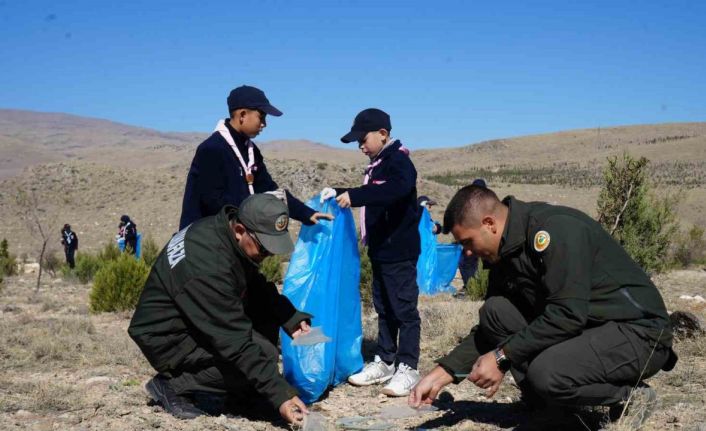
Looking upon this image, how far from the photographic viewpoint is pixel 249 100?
13.3ft

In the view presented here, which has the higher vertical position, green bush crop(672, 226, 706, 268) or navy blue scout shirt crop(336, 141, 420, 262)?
navy blue scout shirt crop(336, 141, 420, 262)

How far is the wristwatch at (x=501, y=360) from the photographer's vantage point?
2.94 m

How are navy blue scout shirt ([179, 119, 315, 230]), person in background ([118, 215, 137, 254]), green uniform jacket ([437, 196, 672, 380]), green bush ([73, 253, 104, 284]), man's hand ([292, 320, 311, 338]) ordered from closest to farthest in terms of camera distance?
green uniform jacket ([437, 196, 672, 380]) < man's hand ([292, 320, 311, 338]) < navy blue scout shirt ([179, 119, 315, 230]) < green bush ([73, 253, 104, 284]) < person in background ([118, 215, 137, 254])

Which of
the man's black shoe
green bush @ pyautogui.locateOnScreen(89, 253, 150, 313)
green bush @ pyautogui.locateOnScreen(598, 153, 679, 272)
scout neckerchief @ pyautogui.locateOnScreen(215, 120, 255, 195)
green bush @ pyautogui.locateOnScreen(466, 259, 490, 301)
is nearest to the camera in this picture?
the man's black shoe

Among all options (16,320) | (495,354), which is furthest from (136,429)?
(16,320)

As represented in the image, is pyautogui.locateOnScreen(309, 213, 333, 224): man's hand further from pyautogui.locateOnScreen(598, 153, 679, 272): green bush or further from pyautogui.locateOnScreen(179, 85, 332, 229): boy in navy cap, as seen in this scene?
pyautogui.locateOnScreen(598, 153, 679, 272): green bush

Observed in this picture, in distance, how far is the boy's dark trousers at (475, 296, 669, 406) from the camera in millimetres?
2941

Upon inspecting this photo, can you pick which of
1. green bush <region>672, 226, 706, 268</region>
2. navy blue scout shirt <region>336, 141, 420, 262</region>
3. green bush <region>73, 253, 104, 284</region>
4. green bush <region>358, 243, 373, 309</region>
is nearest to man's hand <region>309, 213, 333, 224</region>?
navy blue scout shirt <region>336, 141, 420, 262</region>

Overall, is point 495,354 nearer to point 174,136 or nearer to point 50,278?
point 50,278

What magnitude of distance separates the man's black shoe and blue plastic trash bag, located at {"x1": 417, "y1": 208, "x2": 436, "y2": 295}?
600 centimetres

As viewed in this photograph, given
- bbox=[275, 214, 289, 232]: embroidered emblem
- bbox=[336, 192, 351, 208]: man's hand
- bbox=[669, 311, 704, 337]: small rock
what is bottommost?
bbox=[669, 311, 704, 337]: small rock

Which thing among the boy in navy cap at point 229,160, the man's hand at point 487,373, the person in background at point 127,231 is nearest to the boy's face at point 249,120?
the boy in navy cap at point 229,160

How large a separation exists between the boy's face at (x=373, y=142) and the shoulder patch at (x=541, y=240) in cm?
179

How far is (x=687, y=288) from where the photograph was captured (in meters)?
9.08
